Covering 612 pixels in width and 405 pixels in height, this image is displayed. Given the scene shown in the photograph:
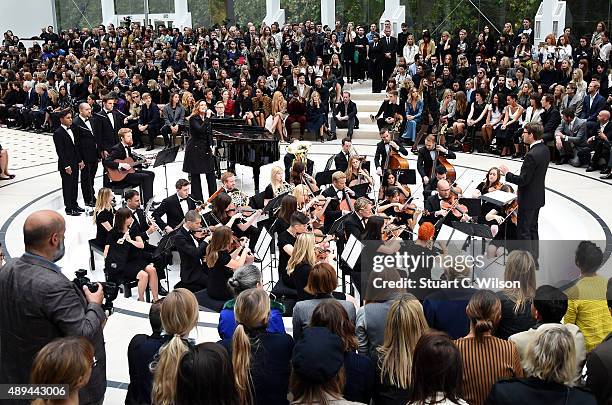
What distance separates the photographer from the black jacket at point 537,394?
142 inches

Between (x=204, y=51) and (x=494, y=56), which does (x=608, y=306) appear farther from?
(x=204, y=51)

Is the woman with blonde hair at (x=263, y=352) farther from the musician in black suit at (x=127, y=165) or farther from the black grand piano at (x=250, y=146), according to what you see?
the black grand piano at (x=250, y=146)

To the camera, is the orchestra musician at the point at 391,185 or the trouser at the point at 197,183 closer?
the orchestra musician at the point at 391,185

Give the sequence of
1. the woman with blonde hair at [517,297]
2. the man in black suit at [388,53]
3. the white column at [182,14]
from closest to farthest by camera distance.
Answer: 1. the woman with blonde hair at [517,297]
2. the man in black suit at [388,53]
3. the white column at [182,14]

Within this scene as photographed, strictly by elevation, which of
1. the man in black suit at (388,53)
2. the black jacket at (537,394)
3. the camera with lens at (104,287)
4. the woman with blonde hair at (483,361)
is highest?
the man in black suit at (388,53)

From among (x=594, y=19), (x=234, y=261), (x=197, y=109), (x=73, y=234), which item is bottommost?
(x=73, y=234)

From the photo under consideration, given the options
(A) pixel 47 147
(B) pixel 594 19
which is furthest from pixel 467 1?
(A) pixel 47 147

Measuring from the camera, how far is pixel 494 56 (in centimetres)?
1892

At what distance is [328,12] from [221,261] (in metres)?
19.8

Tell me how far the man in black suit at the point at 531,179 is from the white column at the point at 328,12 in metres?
17.6

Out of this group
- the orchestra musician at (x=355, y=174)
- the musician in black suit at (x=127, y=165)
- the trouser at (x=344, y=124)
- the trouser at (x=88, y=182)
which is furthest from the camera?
the trouser at (x=344, y=124)

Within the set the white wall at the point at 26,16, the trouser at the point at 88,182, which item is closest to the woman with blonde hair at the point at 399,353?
the trouser at the point at 88,182

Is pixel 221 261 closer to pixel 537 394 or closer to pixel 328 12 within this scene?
pixel 537 394

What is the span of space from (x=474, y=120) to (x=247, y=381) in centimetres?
1269
